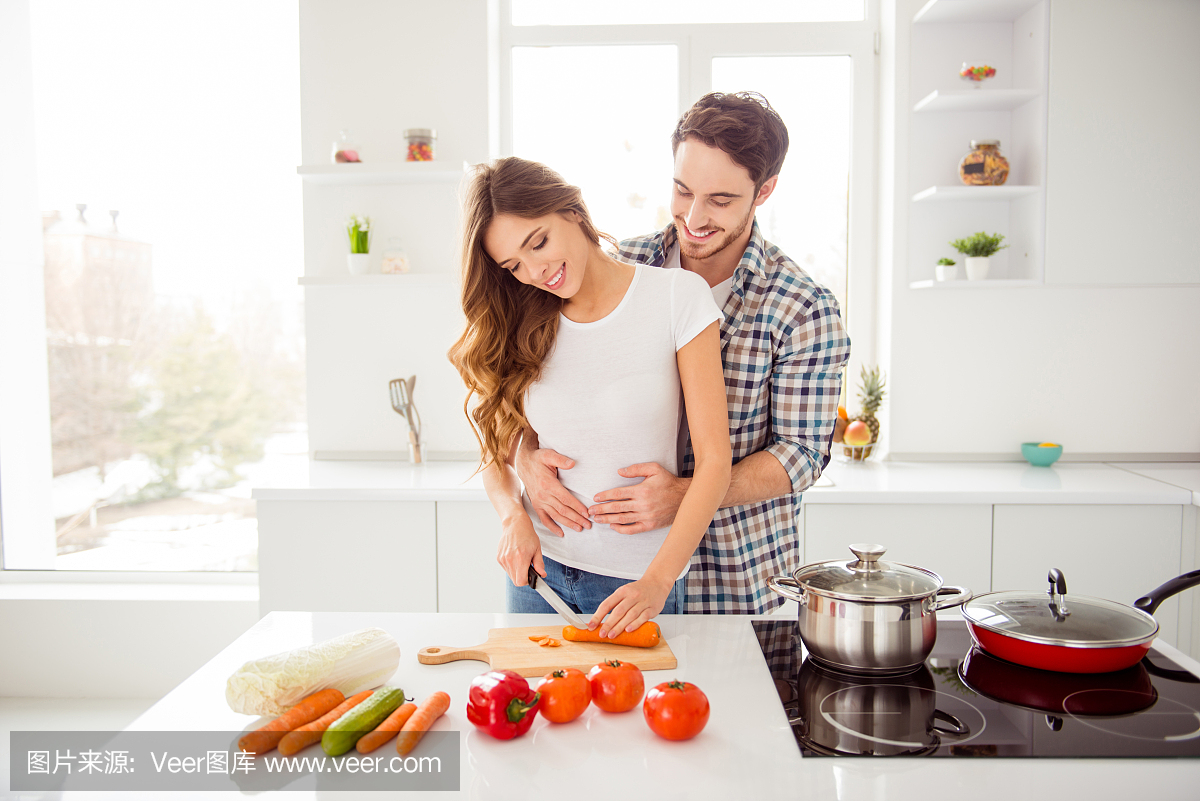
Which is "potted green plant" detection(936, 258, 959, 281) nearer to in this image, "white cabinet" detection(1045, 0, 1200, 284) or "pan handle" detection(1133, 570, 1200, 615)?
"white cabinet" detection(1045, 0, 1200, 284)

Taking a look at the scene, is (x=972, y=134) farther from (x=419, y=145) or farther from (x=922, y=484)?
(x=419, y=145)

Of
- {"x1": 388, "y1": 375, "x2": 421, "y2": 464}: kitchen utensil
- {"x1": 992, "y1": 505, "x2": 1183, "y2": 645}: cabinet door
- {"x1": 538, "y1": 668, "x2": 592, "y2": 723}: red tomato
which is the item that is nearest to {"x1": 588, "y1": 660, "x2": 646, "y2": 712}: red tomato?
{"x1": 538, "y1": 668, "x2": 592, "y2": 723}: red tomato

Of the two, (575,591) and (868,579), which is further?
(575,591)

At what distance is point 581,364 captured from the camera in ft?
4.45

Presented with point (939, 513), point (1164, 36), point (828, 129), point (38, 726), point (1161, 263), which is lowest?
point (38, 726)

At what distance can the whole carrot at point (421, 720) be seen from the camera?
856 mm

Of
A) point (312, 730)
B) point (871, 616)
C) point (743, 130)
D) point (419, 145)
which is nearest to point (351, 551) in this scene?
point (419, 145)

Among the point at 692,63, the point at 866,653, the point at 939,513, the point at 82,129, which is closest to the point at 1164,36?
the point at 692,63

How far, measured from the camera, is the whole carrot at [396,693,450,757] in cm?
86

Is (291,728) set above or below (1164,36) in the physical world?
below

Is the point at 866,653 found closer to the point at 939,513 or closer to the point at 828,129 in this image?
the point at 939,513

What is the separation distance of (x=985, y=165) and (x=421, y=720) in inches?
98.5

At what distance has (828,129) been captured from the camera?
2.95 meters

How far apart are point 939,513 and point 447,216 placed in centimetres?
187
